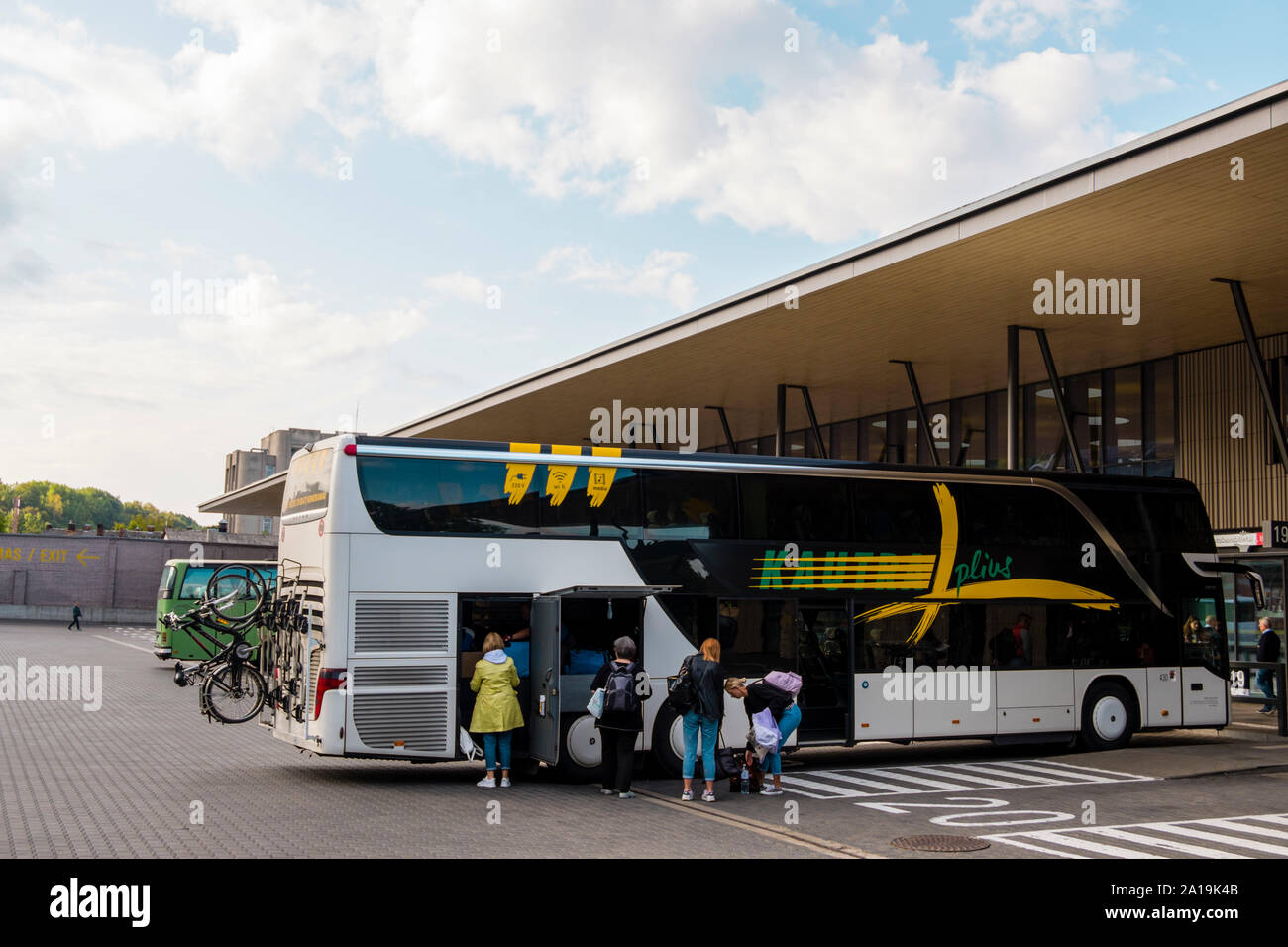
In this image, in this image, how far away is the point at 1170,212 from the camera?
56.7 feet

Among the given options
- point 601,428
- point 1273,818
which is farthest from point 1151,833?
point 601,428

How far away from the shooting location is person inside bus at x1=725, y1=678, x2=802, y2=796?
13125 mm

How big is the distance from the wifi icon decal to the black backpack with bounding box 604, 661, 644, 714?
7.66 feet

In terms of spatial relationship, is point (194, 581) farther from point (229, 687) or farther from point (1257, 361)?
point (1257, 361)

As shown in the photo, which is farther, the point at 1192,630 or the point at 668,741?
the point at 1192,630


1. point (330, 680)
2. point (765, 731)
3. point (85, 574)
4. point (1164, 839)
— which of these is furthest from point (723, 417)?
point (85, 574)

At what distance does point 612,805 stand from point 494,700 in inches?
65.8

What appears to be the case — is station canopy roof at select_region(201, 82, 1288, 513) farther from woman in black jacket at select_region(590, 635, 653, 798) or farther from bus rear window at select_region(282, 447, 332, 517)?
bus rear window at select_region(282, 447, 332, 517)

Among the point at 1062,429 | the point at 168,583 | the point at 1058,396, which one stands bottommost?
the point at 168,583

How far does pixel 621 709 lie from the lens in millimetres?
12766

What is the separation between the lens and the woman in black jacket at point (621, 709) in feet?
42.0

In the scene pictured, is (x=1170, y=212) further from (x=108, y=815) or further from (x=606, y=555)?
(x=108, y=815)

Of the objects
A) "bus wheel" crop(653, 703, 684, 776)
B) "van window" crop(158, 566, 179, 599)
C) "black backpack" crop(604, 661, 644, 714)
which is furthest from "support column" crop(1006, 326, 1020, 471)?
"van window" crop(158, 566, 179, 599)

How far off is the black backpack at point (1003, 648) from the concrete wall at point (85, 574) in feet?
175
